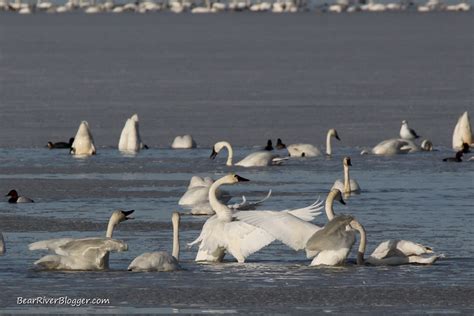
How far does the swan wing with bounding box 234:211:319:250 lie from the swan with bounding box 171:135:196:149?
8.46 m

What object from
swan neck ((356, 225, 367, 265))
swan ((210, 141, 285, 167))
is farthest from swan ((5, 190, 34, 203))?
swan neck ((356, 225, 367, 265))

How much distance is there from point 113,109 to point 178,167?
958cm

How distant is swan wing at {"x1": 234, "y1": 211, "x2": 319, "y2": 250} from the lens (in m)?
11.3

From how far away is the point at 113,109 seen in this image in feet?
90.9

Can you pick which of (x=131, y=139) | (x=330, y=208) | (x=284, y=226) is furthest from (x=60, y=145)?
(x=284, y=226)

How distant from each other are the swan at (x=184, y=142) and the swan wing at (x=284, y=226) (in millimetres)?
8461

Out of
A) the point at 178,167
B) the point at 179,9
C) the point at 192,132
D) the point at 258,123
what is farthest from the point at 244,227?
the point at 179,9

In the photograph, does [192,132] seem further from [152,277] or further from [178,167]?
[152,277]

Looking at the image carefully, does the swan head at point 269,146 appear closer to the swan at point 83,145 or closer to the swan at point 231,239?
the swan at point 83,145

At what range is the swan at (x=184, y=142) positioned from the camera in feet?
65.6

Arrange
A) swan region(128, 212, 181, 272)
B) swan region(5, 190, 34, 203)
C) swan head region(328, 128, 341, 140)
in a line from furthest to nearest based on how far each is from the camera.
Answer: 1. swan head region(328, 128, 341, 140)
2. swan region(5, 190, 34, 203)
3. swan region(128, 212, 181, 272)

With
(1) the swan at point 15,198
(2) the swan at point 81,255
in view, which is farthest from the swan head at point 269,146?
(2) the swan at point 81,255

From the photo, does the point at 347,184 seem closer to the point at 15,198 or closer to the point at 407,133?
the point at 15,198

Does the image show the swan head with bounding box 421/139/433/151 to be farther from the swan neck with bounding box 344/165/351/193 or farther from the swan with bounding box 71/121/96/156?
the swan neck with bounding box 344/165/351/193
